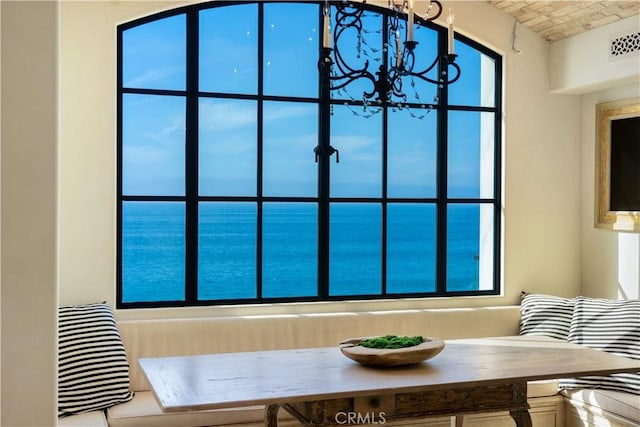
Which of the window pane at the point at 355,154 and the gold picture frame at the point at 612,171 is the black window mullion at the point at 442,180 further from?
the gold picture frame at the point at 612,171

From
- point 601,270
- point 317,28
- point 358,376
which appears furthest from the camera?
point 601,270

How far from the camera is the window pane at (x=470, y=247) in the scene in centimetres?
499

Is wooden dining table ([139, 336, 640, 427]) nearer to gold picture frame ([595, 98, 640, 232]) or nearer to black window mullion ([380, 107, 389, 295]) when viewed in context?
black window mullion ([380, 107, 389, 295])

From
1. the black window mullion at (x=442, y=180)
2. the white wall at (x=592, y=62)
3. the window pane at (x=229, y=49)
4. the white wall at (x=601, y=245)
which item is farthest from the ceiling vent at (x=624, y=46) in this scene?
the window pane at (x=229, y=49)

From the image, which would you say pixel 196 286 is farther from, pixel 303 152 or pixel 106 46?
pixel 106 46

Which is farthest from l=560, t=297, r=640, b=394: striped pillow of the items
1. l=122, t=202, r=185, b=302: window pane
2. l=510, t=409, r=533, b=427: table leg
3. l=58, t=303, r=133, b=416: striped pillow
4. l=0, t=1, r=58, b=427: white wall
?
l=0, t=1, r=58, b=427: white wall

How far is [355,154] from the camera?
4703 mm

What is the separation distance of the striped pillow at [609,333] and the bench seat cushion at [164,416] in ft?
6.04

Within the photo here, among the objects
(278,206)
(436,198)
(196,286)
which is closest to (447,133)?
(436,198)

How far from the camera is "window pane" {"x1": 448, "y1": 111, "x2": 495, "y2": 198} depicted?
16.3 ft

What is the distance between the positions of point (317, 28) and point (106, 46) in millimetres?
1385

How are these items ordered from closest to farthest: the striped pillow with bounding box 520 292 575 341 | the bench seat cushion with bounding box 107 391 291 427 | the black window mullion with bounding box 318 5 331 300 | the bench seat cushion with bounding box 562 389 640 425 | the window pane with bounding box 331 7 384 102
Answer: the bench seat cushion with bounding box 107 391 291 427 < the bench seat cushion with bounding box 562 389 640 425 < the striped pillow with bounding box 520 292 575 341 < the black window mullion with bounding box 318 5 331 300 < the window pane with bounding box 331 7 384 102

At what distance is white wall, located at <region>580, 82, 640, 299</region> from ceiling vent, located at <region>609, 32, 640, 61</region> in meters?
0.31

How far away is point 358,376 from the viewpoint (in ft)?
9.37
